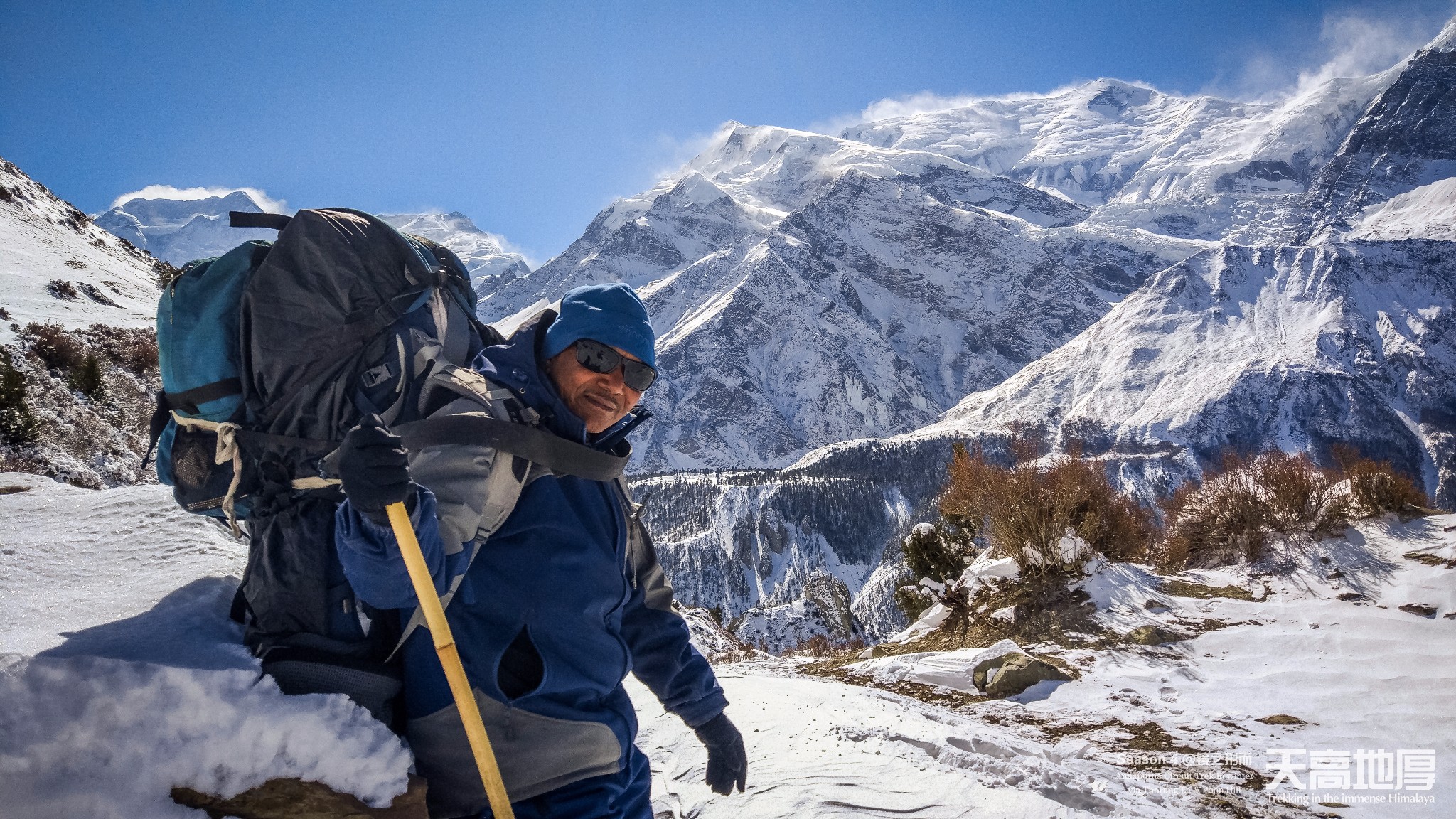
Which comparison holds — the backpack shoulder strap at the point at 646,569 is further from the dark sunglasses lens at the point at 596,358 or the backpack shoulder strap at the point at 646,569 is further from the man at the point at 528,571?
the dark sunglasses lens at the point at 596,358

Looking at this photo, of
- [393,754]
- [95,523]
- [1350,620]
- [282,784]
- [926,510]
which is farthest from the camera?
[926,510]

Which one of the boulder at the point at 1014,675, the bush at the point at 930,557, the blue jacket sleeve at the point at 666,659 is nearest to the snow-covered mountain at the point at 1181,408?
the bush at the point at 930,557

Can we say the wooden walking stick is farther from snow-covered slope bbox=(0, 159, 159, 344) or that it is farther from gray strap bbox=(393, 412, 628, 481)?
snow-covered slope bbox=(0, 159, 159, 344)

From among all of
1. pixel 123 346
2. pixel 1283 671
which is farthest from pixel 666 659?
pixel 123 346

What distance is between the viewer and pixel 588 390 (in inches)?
86.6

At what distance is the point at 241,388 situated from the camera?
204 centimetres

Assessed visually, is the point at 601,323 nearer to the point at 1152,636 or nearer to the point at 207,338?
the point at 207,338

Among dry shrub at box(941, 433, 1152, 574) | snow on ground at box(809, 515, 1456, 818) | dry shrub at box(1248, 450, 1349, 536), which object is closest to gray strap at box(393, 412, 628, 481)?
snow on ground at box(809, 515, 1456, 818)

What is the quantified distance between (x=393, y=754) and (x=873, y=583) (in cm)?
8196

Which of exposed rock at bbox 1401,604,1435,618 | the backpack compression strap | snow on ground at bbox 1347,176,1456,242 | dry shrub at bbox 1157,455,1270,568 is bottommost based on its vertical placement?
exposed rock at bbox 1401,604,1435,618

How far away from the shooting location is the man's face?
7.22ft

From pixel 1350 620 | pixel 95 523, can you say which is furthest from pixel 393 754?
pixel 1350 620

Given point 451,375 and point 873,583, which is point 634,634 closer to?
point 451,375

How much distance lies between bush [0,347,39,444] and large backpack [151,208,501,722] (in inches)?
408
